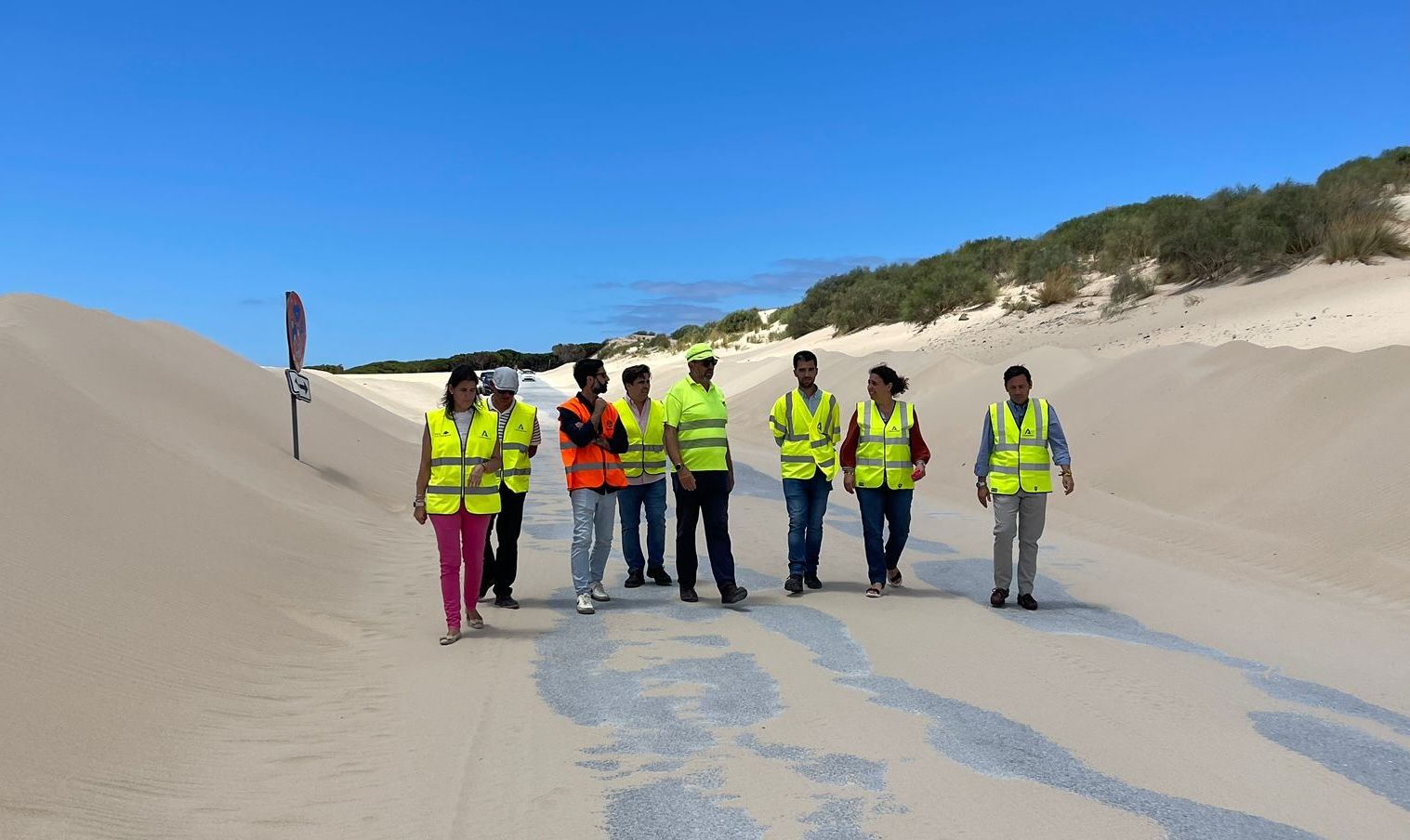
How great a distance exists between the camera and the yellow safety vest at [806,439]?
886 centimetres

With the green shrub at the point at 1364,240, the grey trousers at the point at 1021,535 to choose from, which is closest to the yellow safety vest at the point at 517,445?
the grey trousers at the point at 1021,535

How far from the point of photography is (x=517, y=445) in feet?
27.2

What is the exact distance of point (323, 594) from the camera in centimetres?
902

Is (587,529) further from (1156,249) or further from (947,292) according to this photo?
(947,292)

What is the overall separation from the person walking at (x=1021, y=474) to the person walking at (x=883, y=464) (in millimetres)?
611

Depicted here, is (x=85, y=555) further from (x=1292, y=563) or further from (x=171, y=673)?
(x=1292, y=563)

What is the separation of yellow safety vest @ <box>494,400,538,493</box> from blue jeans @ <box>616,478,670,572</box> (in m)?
1.07

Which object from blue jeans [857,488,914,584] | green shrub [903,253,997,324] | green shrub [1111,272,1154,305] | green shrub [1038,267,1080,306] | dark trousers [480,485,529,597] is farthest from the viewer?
green shrub [903,253,997,324]

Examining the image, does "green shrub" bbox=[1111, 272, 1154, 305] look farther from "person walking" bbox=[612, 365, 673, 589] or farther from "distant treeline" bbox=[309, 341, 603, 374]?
"distant treeline" bbox=[309, 341, 603, 374]

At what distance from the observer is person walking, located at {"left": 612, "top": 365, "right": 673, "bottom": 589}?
29.3 feet

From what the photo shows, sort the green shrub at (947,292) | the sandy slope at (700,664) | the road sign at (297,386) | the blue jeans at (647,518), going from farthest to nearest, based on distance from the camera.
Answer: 1. the green shrub at (947,292)
2. the road sign at (297,386)
3. the blue jeans at (647,518)
4. the sandy slope at (700,664)

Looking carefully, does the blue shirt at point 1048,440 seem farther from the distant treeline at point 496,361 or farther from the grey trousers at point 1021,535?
the distant treeline at point 496,361

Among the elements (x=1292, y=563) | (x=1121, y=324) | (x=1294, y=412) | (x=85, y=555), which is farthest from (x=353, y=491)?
(x=1121, y=324)

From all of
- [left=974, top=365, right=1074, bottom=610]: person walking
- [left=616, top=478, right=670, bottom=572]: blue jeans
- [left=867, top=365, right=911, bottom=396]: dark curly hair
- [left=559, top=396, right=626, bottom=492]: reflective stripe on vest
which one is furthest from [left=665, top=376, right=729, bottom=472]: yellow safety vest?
[left=974, top=365, right=1074, bottom=610]: person walking
